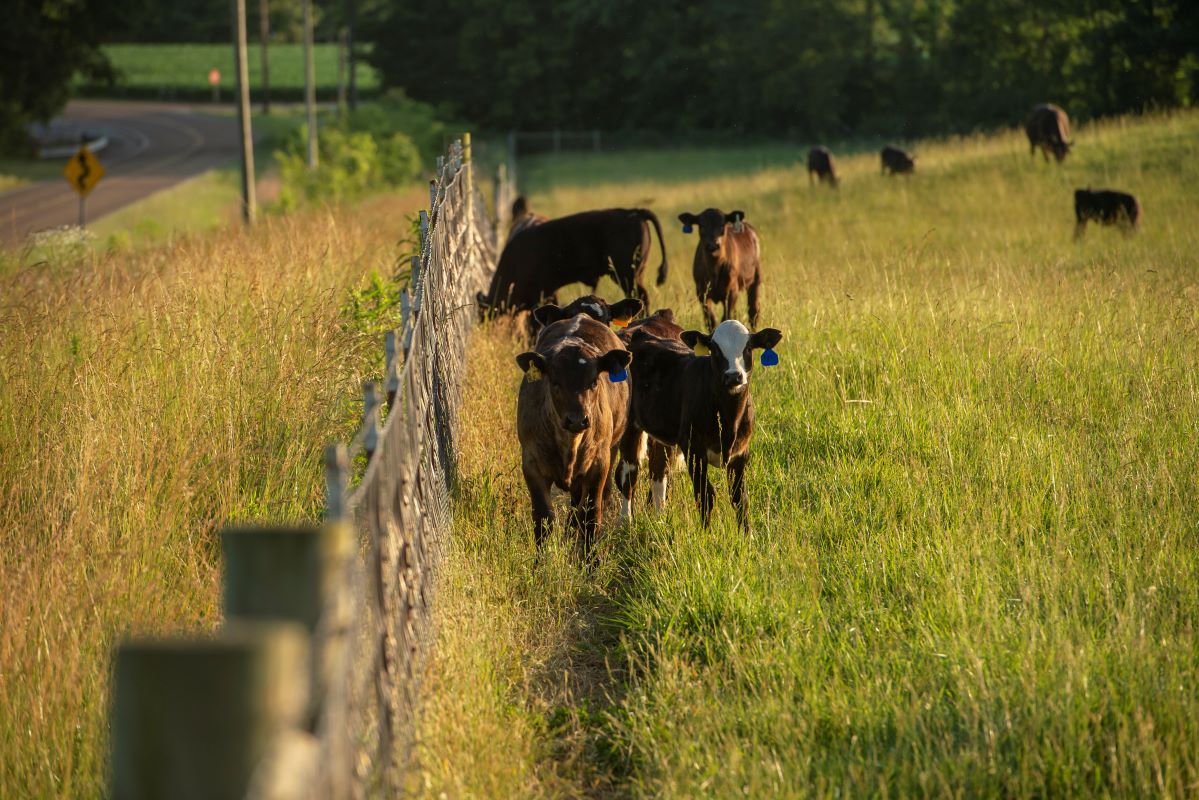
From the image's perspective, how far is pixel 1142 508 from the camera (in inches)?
299

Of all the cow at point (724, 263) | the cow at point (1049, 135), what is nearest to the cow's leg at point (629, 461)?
the cow at point (724, 263)

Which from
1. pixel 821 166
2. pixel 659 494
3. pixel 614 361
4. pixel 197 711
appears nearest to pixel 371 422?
pixel 197 711

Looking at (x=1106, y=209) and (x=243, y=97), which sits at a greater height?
(x=243, y=97)

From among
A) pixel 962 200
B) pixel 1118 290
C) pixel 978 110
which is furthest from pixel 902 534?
pixel 978 110

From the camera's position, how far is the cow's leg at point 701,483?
804cm

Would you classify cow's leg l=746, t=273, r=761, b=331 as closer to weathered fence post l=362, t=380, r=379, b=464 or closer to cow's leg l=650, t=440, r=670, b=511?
cow's leg l=650, t=440, r=670, b=511

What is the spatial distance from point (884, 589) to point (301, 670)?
4711 mm

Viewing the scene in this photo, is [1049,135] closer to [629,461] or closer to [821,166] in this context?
[821,166]

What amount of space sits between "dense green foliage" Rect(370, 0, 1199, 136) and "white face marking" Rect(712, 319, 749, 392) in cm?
4780

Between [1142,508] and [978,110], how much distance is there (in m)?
55.2

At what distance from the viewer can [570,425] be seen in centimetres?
721

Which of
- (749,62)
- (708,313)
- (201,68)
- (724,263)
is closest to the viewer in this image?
(708,313)

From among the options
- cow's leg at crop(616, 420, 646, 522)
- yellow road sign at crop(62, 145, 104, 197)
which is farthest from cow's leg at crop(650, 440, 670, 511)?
yellow road sign at crop(62, 145, 104, 197)

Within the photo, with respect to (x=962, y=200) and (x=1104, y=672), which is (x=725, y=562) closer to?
(x=1104, y=672)
